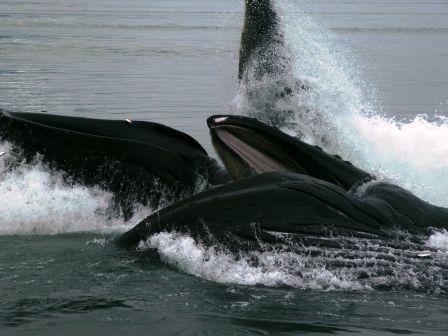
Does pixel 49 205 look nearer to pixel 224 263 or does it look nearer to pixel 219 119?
pixel 219 119

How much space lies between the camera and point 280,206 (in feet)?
32.8

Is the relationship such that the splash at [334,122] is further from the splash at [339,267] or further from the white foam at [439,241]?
the splash at [339,267]

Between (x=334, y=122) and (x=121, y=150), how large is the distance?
6492mm

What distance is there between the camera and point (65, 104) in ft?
91.9

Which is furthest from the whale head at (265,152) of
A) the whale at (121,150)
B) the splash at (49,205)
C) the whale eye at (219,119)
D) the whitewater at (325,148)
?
the splash at (49,205)

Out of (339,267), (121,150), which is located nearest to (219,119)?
(339,267)

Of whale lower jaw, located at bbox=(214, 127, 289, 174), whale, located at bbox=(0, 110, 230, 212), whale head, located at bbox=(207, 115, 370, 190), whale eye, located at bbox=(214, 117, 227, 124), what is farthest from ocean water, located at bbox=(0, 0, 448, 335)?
whale eye, located at bbox=(214, 117, 227, 124)

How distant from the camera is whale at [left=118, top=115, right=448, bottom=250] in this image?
32.9 ft

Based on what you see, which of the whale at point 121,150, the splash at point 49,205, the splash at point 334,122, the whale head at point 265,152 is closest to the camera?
the whale head at point 265,152

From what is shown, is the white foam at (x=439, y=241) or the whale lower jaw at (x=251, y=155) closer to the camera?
the white foam at (x=439, y=241)

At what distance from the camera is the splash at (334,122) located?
14867mm

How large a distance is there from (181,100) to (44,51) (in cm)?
1879

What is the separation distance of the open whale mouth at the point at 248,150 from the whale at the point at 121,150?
1842 millimetres

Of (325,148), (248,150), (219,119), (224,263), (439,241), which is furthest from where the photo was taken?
(325,148)
